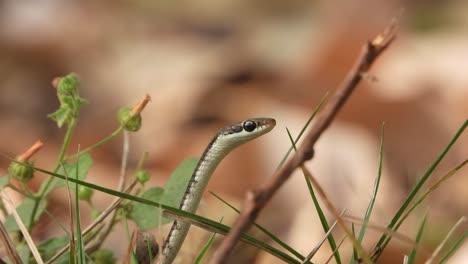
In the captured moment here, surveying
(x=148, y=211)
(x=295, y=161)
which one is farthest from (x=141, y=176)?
(x=295, y=161)

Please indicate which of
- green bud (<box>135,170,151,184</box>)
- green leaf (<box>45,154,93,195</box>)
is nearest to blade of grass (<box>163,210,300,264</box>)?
green bud (<box>135,170,151,184</box>)

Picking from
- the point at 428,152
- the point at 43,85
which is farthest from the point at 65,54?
the point at 428,152

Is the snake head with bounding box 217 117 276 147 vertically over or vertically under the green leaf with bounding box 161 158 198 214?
over

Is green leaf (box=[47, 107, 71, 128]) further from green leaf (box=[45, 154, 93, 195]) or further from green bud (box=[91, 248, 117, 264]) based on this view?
green bud (box=[91, 248, 117, 264])

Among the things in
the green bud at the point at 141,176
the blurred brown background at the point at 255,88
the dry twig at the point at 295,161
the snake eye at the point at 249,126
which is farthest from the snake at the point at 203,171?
the blurred brown background at the point at 255,88

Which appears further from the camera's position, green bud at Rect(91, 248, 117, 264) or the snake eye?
green bud at Rect(91, 248, 117, 264)

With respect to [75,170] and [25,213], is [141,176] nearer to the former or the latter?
[75,170]
